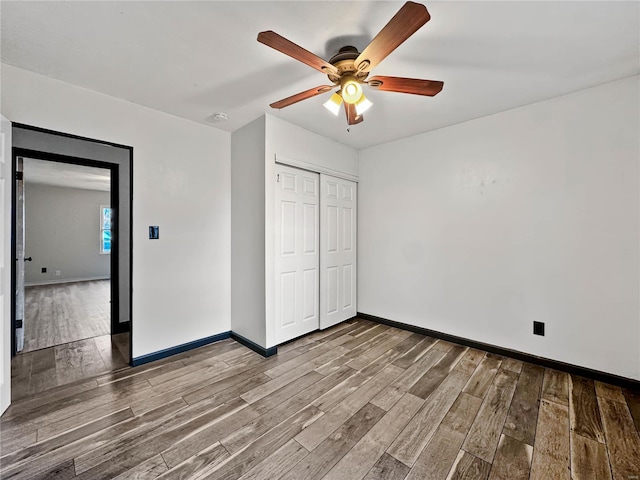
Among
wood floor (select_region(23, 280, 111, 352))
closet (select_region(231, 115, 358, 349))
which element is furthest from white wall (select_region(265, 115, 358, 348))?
wood floor (select_region(23, 280, 111, 352))

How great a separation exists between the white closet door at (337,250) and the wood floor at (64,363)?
2.23 m

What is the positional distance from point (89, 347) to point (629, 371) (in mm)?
5098

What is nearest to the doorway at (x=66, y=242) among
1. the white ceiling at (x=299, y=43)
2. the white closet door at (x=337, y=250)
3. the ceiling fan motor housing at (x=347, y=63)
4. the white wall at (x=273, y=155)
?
the white wall at (x=273, y=155)

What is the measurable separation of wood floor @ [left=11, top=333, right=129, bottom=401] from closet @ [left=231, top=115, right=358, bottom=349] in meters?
1.22

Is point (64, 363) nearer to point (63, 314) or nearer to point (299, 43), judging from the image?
point (63, 314)

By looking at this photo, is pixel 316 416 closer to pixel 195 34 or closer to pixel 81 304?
pixel 195 34

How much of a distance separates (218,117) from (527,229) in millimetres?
3241

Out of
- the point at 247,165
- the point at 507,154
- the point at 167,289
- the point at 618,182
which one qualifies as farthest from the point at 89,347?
the point at 618,182

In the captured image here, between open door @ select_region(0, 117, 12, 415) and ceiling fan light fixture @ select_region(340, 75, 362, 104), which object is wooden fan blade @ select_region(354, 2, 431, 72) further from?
open door @ select_region(0, 117, 12, 415)

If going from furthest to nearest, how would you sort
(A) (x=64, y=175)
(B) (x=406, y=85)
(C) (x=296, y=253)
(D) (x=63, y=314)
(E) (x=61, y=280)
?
(E) (x=61, y=280)
(A) (x=64, y=175)
(D) (x=63, y=314)
(C) (x=296, y=253)
(B) (x=406, y=85)

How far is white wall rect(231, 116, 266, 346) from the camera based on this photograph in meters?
2.80

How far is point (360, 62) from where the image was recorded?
5.15ft

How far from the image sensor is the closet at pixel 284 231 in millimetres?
2785

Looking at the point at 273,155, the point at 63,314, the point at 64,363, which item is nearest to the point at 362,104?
the point at 273,155
